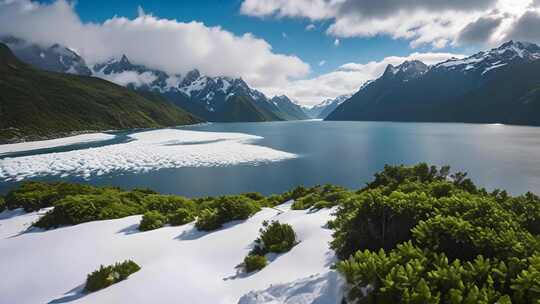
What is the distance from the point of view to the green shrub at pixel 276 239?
11.3 m

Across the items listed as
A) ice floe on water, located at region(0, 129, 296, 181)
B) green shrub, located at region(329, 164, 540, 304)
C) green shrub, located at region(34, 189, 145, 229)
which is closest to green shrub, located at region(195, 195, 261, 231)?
green shrub, located at region(34, 189, 145, 229)

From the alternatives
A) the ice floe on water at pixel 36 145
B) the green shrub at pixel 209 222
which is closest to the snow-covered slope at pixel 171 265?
the green shrub at pixel 209 222

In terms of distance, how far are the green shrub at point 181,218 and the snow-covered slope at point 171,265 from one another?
0.72 meters

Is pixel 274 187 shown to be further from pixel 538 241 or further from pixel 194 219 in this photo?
pixel 538 241

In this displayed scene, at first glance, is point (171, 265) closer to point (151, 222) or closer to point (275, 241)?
point (275, 241)

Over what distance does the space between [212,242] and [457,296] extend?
9272 mm

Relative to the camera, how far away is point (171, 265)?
1103 cm

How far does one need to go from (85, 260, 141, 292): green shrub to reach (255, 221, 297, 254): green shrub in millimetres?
4128

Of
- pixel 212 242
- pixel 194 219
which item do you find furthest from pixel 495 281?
pixel 194 219

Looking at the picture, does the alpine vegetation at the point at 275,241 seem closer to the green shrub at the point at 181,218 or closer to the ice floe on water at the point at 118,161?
the green shrub at the point at 181,218

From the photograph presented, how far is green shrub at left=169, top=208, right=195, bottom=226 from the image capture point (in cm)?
1650

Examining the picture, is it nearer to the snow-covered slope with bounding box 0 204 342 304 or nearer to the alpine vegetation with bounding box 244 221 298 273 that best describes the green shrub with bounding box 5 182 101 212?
the snow-covered slope with bounding box 0 204 342 304

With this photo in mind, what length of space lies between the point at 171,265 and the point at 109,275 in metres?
1.83

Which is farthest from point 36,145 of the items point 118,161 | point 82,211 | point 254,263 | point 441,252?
point 441,252
